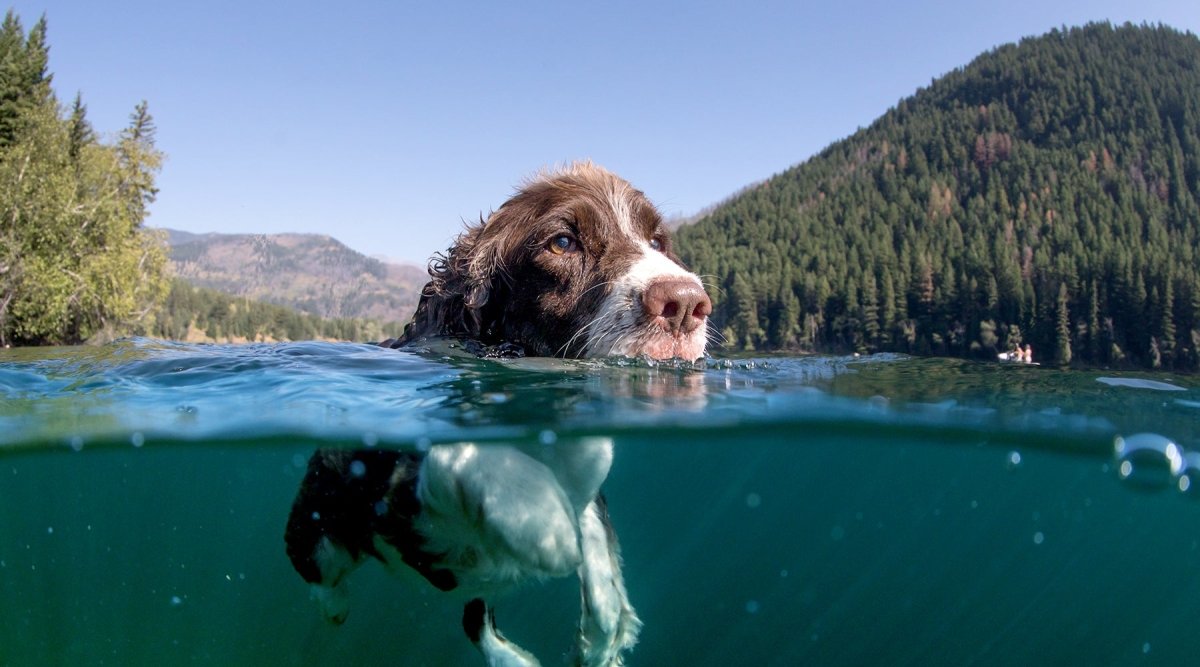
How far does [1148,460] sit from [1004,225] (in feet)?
475

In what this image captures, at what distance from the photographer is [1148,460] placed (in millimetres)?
6410

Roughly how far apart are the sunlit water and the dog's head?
0.26 m

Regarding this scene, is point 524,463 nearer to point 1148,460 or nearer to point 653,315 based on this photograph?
point 653,315

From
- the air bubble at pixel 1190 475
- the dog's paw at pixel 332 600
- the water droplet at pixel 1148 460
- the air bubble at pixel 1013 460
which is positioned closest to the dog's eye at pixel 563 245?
the dog's paw at pixel 332 600

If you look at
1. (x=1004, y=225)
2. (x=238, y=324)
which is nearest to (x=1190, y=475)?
(x=1004, y=225)

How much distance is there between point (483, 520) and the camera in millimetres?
3566

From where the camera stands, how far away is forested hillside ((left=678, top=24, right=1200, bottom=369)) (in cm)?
7706

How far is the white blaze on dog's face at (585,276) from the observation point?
457 centimetres

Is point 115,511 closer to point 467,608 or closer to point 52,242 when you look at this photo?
point 467,608

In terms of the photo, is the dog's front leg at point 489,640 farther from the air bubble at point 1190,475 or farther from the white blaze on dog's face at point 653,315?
the air bubble at point 1190,475

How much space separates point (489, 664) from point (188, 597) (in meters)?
12.0

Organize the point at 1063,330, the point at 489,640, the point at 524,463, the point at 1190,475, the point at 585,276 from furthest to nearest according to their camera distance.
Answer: the point at 1063,330 < the point at 1190,475 < the point at 585,276 < the point at 489,640 < the point at 524,463

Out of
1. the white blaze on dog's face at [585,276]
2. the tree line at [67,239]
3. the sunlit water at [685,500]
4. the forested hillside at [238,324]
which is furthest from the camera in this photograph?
the forested hillside at [238,324]

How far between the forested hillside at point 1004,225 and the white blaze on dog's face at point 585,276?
4320cm
